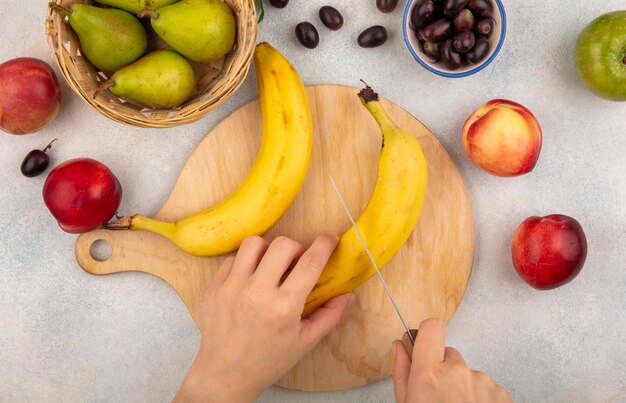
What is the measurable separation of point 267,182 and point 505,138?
0.44 m

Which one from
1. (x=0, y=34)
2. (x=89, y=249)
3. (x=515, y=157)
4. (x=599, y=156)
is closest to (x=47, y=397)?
(x=89, y=249)

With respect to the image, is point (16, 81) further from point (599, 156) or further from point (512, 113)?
point (599, 156)

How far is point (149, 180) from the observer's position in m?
1.18

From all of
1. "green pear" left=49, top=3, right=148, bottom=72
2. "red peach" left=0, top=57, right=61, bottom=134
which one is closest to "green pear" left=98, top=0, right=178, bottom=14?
"green pear" left=49, top=3, right=148, bottom=72

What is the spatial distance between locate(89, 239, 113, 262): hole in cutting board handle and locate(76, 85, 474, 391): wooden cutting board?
1.6 inches

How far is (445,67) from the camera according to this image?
3.67 feet

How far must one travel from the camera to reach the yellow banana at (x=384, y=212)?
1.01 m

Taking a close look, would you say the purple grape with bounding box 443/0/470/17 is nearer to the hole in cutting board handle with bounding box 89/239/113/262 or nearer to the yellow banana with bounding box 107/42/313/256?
the yellow banana with bounding box 107/42/313/256

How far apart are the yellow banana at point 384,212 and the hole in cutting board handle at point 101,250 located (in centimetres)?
42

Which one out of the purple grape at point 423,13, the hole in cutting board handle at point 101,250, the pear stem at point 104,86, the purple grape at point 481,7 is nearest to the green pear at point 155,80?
the pear stem at point 104,86

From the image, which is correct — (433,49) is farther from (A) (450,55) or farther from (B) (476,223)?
(B) (476,223)

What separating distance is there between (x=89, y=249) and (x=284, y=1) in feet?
2.06

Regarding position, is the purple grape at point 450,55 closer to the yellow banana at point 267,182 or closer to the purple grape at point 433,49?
the purple grape at point 433,49

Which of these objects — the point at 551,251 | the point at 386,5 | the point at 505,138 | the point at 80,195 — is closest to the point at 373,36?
the point at 386,5
